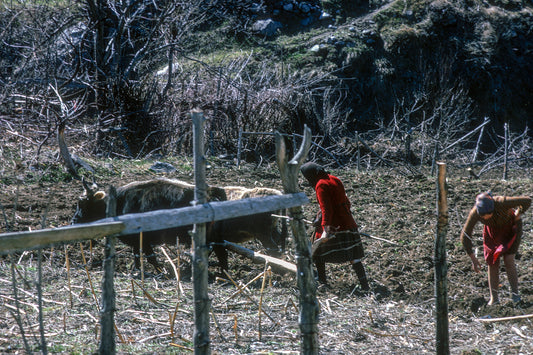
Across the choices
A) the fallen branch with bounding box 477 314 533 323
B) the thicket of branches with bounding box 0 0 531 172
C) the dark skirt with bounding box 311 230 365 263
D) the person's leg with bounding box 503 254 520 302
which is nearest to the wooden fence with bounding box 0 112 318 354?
the fallen branch with bounding box 477 314 533 323

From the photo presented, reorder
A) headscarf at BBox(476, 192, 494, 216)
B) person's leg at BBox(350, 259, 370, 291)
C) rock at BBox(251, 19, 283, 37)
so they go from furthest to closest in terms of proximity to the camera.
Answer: rock at BBox(251, 19, 283, 37)
person's leg at BBox(350, 259, 370, 291)
headscarf at BBox(476, 192, 494, 216)

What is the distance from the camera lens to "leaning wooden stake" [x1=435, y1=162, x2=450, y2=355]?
441 cm

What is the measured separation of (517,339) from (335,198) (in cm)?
241

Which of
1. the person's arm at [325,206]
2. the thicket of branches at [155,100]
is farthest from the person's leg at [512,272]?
the thicket of branches at [155,100]

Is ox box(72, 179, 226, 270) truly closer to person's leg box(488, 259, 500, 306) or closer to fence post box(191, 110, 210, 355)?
person's leg box(488, 259, 500, 306)

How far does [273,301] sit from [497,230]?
8.37 feet

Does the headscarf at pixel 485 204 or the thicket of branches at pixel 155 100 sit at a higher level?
the thicket of branches at pixel 155 100

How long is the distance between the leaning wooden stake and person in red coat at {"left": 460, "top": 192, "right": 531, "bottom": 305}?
1609 mm

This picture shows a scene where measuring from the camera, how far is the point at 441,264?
14.6 feet

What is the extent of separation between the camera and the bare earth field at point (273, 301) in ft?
16.1

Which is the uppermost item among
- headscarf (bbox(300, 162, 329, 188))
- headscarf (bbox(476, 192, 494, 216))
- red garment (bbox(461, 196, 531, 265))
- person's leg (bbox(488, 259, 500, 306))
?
headscarf (bbox(300, 162, 329, 188))

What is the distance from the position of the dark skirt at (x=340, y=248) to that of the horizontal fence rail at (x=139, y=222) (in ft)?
8.96

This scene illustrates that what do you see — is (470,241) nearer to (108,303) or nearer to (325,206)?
(325,206)

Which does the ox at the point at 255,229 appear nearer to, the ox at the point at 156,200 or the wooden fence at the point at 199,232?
the ox at the point at 156,200
